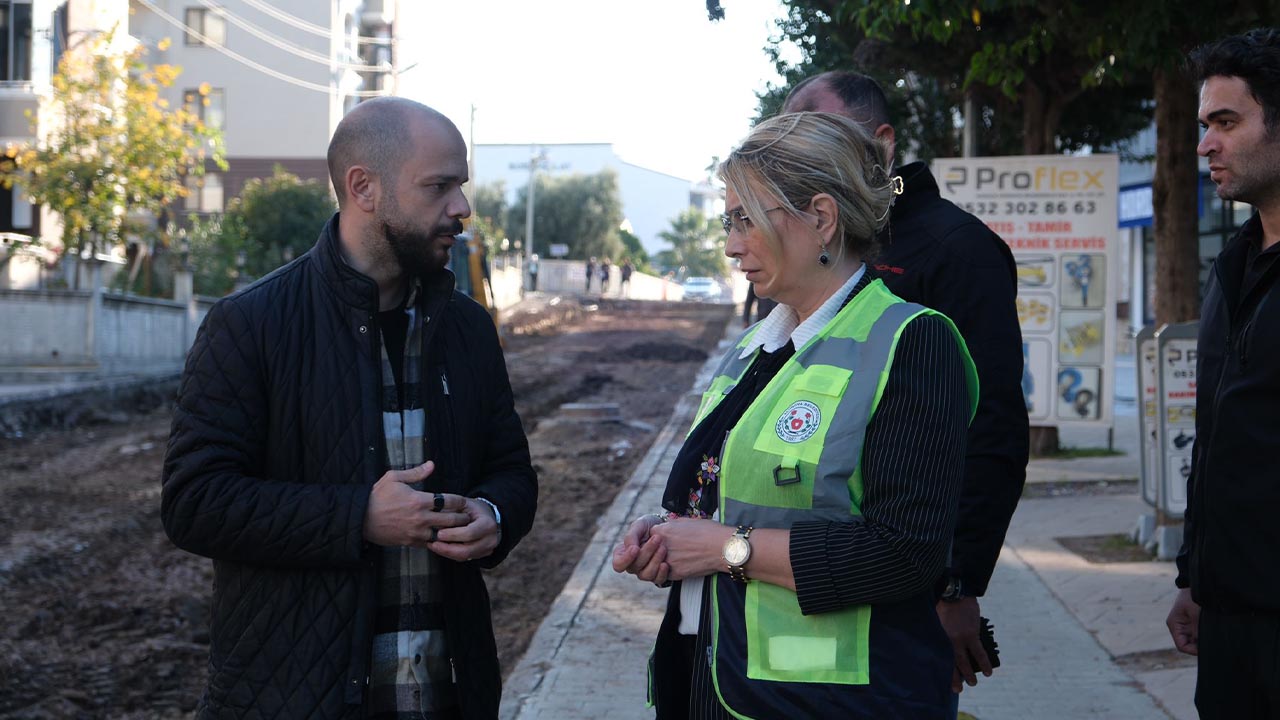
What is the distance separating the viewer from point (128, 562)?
8828 millimetres

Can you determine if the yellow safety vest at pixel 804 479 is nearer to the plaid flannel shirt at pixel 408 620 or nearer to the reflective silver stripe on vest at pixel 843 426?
the reflective silver stripe on vest at pixel 843 426

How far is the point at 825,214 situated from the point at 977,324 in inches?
32.0

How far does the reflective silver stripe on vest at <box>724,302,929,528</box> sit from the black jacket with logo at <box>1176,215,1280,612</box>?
853 millimetres

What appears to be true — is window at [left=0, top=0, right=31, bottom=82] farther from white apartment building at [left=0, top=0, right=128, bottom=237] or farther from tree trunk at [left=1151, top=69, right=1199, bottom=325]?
tree trunk at [left=1151, top=69, right=1199, bottom=325]

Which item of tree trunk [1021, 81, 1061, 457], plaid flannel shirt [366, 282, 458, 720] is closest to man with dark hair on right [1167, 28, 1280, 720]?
plaid flannel shirt [366, 282, 458, 720]

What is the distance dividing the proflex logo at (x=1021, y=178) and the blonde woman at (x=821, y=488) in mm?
8810

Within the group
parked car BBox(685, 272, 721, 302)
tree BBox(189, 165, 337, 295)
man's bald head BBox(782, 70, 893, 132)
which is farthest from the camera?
parked car BBox(685, 272, 721, 302)

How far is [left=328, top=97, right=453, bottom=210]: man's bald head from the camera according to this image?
10.0ft

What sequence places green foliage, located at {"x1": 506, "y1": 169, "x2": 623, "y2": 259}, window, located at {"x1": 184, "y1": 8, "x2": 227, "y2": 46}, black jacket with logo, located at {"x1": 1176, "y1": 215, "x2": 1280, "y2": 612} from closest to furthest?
black jacket with logo, located at {"x1": 1176, "y1": 215, "x2": 1280, "y2": 612}, window, located at {"x1": 184, "y1": 8, "x2": 227, "y2": 46}, green foliage, located at {"x1": 506, "y1": 169, "x2": 623, "y2": 259}

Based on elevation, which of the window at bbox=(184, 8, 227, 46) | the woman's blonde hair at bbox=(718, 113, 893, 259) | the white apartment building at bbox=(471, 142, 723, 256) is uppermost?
the white apartment building at bbox=(471, 142, 723, 256)

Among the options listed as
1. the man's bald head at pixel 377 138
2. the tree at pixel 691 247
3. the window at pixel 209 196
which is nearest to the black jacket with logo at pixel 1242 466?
the man's bald head at pixel 377 138

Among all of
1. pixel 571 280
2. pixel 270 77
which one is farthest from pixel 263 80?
pixel 571 280

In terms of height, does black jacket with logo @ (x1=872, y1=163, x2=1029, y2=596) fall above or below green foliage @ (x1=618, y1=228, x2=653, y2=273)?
below

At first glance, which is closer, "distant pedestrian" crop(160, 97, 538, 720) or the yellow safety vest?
the yellow safety vest
